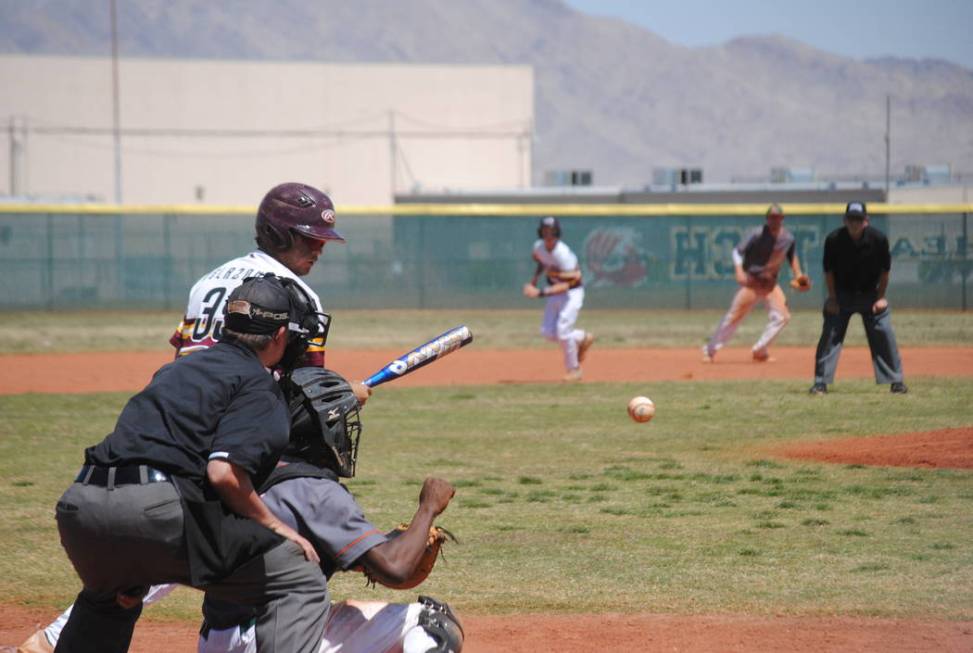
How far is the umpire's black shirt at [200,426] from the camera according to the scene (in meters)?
4.43

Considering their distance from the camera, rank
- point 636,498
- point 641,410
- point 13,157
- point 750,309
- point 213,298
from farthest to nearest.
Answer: point 13,157
point 750,309
point 641,410
point 636,498
point 213,298

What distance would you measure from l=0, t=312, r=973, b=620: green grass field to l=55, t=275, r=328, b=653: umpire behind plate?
263 centimetres

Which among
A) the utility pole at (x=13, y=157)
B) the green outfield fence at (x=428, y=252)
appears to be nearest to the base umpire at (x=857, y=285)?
the green outfield fence at (x=428, y=252)

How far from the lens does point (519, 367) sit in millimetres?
19953

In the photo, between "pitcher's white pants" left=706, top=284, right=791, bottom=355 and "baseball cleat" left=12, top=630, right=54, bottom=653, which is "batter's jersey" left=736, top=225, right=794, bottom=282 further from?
"baseball cleat" left=12, top=630, right=54, bottom=653

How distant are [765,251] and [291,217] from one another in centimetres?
1389

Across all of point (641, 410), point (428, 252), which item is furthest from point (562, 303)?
point (428, 252)

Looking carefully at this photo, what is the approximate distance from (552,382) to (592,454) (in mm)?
5873

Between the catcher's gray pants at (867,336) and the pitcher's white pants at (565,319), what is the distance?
11.3 ft

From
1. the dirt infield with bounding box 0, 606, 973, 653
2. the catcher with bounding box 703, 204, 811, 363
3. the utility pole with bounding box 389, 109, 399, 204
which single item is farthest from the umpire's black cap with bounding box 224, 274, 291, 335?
the utility pole with bounding box 389, 109, 399, 204

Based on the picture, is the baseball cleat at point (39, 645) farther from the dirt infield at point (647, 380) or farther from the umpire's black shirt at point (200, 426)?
the umpire's black shirt at point (200, 426)

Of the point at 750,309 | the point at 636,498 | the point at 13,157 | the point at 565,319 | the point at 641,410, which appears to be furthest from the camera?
the point at 13,157

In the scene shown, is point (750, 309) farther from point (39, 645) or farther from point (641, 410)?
point (39, 645)

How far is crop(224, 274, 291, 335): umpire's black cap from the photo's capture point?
4594 millimetres
